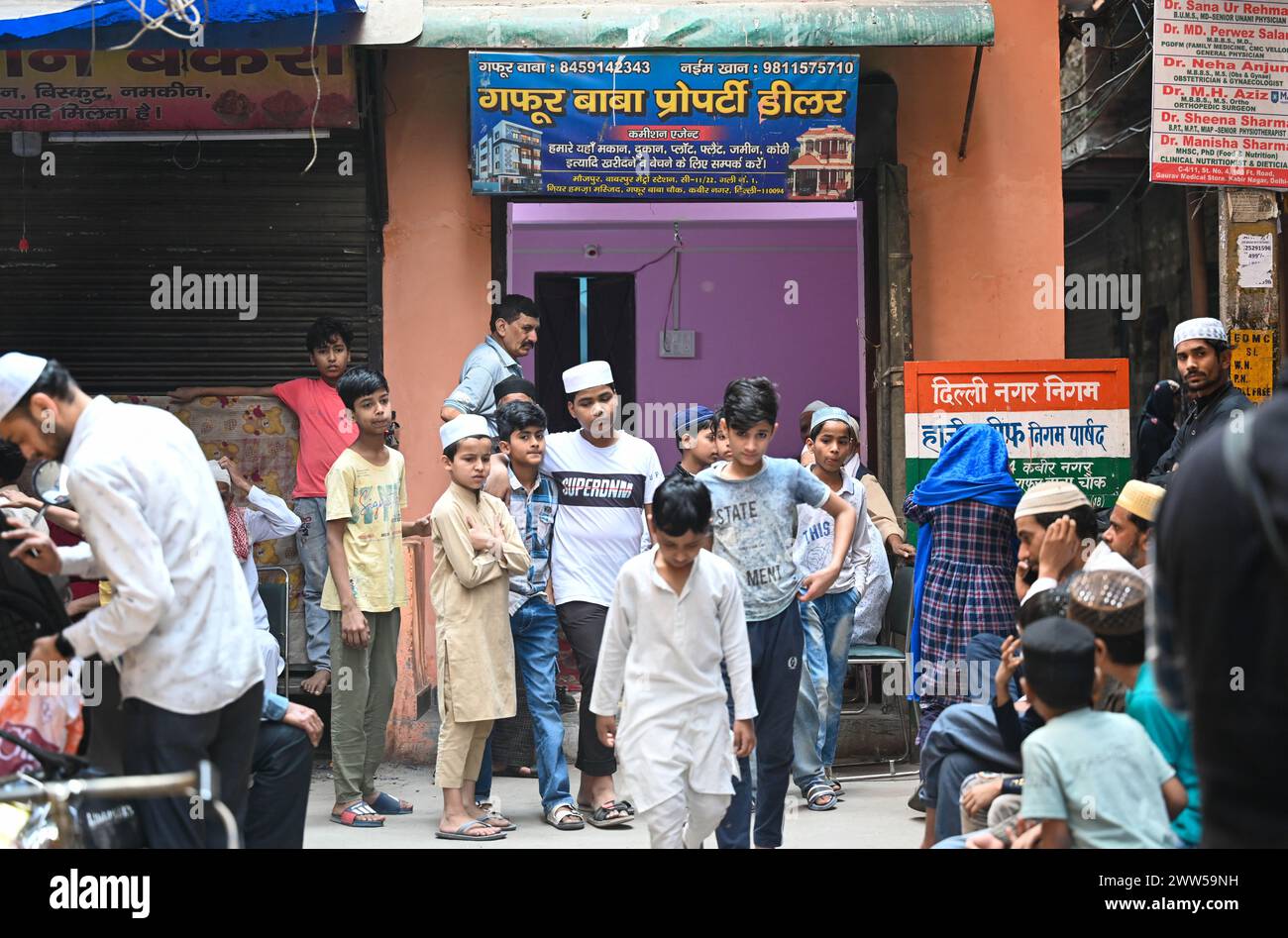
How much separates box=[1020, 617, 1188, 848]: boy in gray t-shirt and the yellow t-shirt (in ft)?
11.9

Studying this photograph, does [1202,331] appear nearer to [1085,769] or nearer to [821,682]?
[821,682]

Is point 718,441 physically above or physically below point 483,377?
below

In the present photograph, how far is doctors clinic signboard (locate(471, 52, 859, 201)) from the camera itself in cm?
829

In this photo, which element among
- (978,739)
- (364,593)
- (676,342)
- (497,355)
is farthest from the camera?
(676,342)

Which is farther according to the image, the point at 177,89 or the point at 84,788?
the point at 177,89

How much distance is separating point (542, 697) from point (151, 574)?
300cm

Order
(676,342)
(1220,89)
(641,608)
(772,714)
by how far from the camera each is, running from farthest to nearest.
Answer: (676,342) < (1220,89) < (772,714) < (641,608)

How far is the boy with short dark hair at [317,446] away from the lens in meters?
7.87

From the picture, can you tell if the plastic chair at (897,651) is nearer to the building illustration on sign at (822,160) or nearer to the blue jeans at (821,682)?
the blue jeans at (821,682)

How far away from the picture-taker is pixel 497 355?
26.0ft

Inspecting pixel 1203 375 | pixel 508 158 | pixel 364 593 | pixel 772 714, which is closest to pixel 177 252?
pixel 508 158

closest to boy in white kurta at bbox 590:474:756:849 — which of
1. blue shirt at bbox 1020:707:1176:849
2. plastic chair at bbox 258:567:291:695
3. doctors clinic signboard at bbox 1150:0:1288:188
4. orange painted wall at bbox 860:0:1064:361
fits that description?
blue shirt at bbox 1020:707:1176:849
